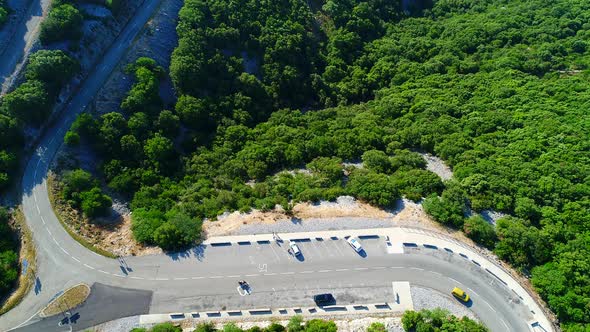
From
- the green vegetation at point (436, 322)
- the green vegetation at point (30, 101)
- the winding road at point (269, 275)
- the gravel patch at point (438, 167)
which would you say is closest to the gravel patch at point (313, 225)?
the winding road at point (269, 275)

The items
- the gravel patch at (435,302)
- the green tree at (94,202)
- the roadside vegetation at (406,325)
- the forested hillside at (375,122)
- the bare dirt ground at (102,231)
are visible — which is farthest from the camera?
the forested hillside at (375,122)

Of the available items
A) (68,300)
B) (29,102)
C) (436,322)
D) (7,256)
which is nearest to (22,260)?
(7,256)

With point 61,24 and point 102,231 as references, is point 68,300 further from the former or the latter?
point 61,24

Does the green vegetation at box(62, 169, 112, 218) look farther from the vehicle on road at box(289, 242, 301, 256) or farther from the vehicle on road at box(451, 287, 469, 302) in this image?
the vehicle on road at box(451, 287, 469, 302)

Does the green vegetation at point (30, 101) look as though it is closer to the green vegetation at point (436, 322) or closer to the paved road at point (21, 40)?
the paved road at point (21, 40)

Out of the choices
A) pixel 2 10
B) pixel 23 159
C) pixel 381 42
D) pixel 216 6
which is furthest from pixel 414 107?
pixel 2 10

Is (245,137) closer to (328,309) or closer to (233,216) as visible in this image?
(233,216)
